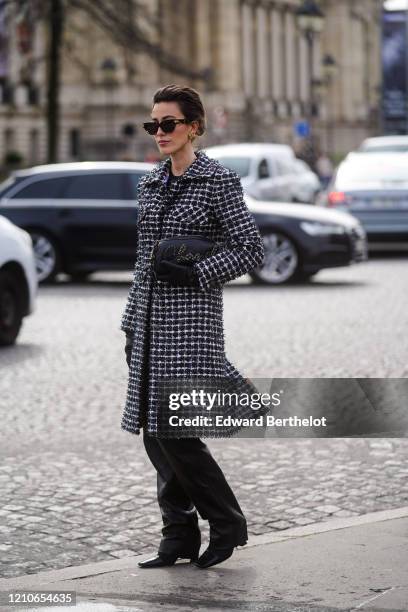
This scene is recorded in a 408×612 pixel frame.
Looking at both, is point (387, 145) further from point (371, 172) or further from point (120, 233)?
point (120, 233)

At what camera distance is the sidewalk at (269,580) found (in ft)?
16.0

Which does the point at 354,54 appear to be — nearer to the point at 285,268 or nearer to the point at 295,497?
the point at 285,268

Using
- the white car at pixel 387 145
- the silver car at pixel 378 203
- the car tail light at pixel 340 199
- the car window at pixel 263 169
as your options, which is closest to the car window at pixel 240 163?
the car window at pixel 263 169

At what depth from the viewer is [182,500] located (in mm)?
5547

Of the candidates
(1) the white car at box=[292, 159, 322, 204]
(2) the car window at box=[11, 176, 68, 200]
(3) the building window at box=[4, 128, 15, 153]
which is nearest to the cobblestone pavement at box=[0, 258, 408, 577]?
(2) the car window at box=[11, 176, 68, 200]

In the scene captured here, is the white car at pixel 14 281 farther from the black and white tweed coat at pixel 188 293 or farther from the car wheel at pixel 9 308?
the black and white tweed coat at pixel 188 293

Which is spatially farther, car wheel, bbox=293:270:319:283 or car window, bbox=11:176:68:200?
car window, bbox=11:176:68:200

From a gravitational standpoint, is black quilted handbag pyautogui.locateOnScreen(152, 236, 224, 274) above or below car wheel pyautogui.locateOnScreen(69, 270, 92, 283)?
above

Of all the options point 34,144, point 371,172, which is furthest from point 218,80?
point 371,172

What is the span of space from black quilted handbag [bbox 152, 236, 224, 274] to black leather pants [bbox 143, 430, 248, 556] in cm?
60

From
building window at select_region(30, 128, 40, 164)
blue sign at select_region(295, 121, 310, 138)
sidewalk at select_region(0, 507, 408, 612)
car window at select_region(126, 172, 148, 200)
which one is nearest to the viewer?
sidewalk at select_region(0, 507, 408, 612)

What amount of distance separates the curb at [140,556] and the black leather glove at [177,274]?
102 cm

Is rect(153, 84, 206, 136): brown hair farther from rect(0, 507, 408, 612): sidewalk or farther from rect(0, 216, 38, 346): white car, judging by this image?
rect(0, 216, 38, 346): white car

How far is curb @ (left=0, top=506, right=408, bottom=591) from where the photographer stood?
5305 millimetres
